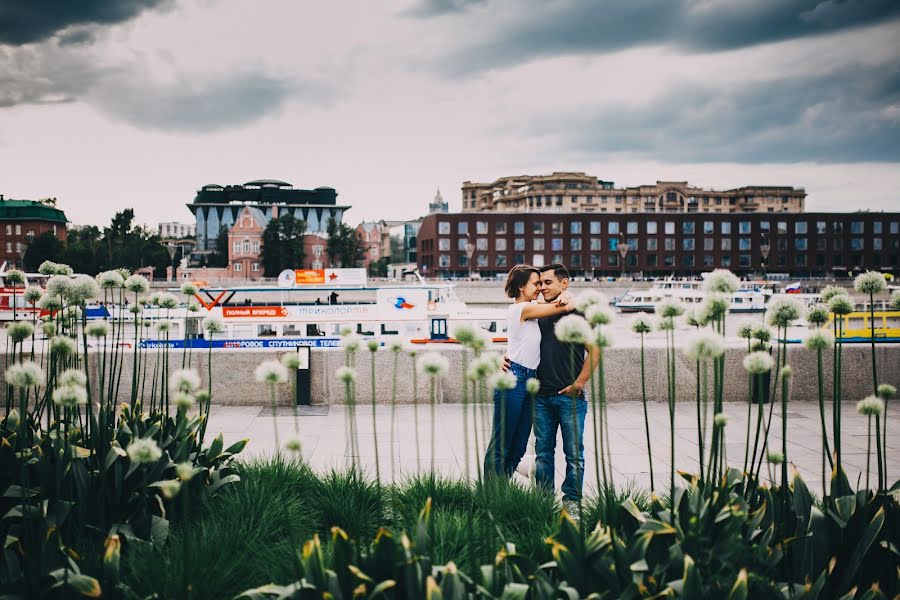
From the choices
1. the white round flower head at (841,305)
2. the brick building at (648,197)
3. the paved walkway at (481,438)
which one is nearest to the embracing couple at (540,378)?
the paved walkway at (481,438)

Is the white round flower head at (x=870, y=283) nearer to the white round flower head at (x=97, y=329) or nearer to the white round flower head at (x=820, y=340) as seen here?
the white round flower head at (x=820, y=340)

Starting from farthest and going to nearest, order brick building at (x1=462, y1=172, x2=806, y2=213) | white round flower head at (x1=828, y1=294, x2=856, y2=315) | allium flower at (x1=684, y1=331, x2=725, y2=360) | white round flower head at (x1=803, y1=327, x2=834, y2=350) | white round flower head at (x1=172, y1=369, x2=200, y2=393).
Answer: brick building at (x1=462, y1=172, x2=806, y2=213)
white round flower head at (x1=828, y1=294, x2=856, y2=315)
white round flower head at (x1=803, y1=327, x2=834, y2=350)
white round flower head at (x1=172, y1=369, x2=200, y2=393)
allium flower at (x1=684, y1=331, x2=725, y2=360)

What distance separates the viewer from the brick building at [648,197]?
116688mm

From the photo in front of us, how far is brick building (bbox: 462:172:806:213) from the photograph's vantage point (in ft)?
383

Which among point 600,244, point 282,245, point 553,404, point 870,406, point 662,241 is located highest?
point 282,245

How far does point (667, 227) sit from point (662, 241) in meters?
2.30

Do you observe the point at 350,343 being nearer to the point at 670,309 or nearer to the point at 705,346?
the point at 670,309

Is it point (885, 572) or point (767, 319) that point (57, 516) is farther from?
point (885, 572)

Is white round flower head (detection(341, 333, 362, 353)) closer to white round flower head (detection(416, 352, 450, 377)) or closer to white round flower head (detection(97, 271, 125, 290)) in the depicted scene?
white round flower head (detection(416, 352, 450, 377))

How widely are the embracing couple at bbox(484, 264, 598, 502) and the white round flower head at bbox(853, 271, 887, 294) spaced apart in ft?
5.64

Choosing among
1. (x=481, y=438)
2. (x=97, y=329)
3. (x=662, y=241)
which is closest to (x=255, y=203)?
(x=662, y=241)

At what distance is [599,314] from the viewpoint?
3.02 metres

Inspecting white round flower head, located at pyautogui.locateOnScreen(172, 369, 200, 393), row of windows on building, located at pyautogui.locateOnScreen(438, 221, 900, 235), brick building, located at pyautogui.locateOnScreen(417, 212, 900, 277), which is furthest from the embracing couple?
row of windows on building, located at pyautogui.locateOnScreen(438, 221, 900, 235)

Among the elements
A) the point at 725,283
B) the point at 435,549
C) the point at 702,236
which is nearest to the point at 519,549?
the point at 435,549
